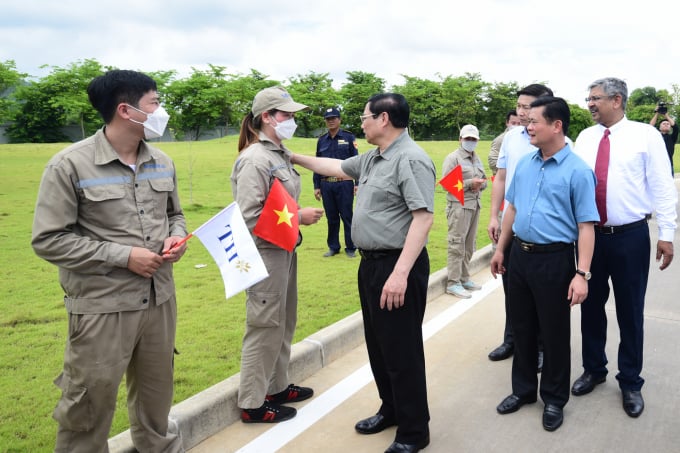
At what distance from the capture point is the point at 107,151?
2650 millimetres

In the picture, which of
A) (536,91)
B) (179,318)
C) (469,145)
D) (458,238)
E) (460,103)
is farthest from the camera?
(460,103)

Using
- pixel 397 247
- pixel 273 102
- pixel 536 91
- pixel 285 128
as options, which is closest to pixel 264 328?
pixel 397 247

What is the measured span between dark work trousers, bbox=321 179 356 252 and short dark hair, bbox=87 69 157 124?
228 inches

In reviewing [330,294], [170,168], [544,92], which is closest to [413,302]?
[170,168]

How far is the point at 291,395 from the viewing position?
155 inches

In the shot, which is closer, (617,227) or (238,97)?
(617,227)

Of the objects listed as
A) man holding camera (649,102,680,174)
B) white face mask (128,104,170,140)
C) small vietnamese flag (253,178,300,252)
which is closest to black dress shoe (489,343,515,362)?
small vietnamese flag (253,178,300,252)

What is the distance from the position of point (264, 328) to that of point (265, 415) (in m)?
0.58

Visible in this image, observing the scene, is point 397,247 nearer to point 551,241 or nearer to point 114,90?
point 551,241

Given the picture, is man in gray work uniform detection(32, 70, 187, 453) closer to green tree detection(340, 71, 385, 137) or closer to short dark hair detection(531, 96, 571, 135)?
short dark hair detection(531, 96, 571, 135)

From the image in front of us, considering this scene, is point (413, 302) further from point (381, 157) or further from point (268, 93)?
point (268, 93)

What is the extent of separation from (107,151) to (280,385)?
6.71ft

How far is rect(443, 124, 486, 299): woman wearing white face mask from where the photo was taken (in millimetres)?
6605

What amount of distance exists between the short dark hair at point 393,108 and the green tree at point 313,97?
46974mm
